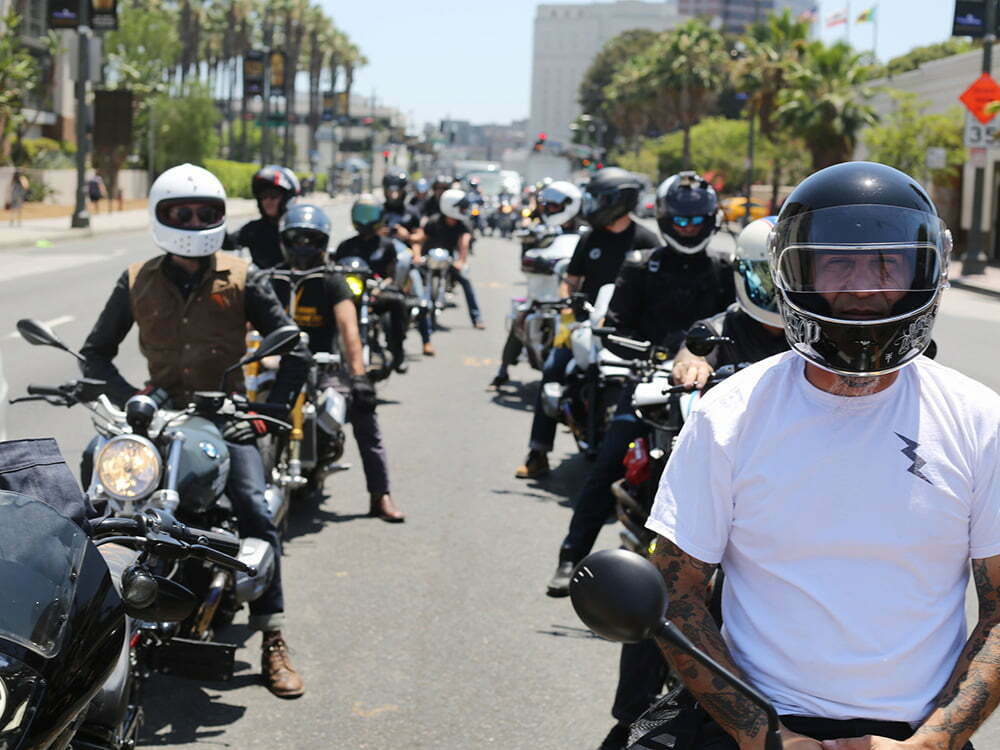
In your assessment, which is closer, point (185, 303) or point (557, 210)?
point (185, 303)

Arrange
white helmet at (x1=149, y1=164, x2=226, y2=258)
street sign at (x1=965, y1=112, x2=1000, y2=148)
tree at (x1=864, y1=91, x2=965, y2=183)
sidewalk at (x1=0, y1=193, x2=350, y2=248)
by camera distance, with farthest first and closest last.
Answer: tree at (x1=864, y1=91, x2=965, y2=183), sidewalk at (x1=0, y1=193, x2=350, y2=248), street sign at (x1=965, y1=112, x2=1000, y2=148), white helmet at (x1=149, y1=164, x2=226, y2=258)

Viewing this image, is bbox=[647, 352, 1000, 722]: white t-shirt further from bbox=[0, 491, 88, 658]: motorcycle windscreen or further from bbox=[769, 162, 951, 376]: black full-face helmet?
bbox=[0, 491, 88, 658]: motorcycle windscreen

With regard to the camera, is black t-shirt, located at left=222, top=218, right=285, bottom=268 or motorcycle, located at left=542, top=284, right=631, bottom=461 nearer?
motorcycle, located at left=542, top=284, right=631, bottom=461

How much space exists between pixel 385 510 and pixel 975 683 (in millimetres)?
6061

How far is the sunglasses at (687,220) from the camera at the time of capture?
22.6 ft

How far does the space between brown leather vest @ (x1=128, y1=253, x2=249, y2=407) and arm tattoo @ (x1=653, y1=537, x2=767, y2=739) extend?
346 centimetres

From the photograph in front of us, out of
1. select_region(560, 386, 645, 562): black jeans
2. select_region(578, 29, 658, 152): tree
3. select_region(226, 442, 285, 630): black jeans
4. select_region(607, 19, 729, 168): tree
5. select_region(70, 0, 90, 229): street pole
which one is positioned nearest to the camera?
select_region(226, 442, 285, 630): black jeans

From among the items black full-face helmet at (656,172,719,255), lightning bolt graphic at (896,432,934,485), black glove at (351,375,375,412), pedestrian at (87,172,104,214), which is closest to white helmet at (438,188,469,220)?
black glove at (351,375,375,412)

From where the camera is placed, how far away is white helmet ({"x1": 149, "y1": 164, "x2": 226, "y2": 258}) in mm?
5828

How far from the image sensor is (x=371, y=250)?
42.2 ft

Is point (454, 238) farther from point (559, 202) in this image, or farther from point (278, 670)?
point (278, 670)

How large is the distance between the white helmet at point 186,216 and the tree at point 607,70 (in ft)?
444

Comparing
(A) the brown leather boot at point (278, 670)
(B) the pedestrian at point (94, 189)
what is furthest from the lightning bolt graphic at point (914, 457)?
(B) the pedestrian at point (94, 189)

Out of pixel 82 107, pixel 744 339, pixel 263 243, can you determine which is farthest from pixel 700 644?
pixel 82 107
